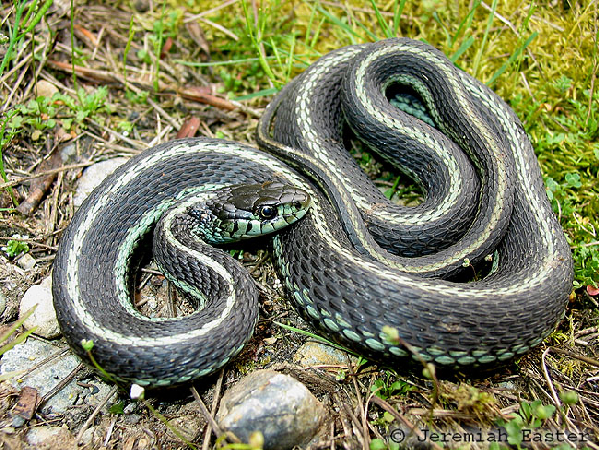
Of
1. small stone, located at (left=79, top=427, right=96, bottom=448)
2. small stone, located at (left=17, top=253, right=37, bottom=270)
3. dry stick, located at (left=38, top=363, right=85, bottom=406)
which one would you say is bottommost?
small stone, located at (left=79, top=427, right=96, bottom=448)

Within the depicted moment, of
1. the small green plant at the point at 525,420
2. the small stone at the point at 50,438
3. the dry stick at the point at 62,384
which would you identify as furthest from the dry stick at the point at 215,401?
the small green plant at the point at 525,420

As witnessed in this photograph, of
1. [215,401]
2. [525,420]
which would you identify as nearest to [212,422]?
[215,401]

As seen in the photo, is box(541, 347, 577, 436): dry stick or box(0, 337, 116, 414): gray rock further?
box(0, 337, 116, 414): gray rock

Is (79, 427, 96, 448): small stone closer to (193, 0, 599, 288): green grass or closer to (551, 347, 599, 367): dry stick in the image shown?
(551, 347, 599, 367): dry stick

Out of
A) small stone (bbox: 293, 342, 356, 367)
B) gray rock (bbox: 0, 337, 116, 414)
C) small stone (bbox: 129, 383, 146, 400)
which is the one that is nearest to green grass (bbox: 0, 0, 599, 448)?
gray rock (bbox: 0, 337, 116, 414)

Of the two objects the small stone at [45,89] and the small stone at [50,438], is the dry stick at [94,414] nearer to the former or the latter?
the small stone at [50,438]

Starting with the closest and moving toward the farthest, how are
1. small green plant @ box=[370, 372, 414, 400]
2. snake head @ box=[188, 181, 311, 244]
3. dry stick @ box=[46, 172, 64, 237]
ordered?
small green plant @ box=[370, 372, 414, 400] < snake head @ box=[188, 181, 311, 244] < dry stick @ box=[46, 172, 64, 237]

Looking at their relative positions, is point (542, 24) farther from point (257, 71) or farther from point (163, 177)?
point (163, 177)

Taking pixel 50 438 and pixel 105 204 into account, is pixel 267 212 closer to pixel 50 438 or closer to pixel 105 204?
pixel 105 204
